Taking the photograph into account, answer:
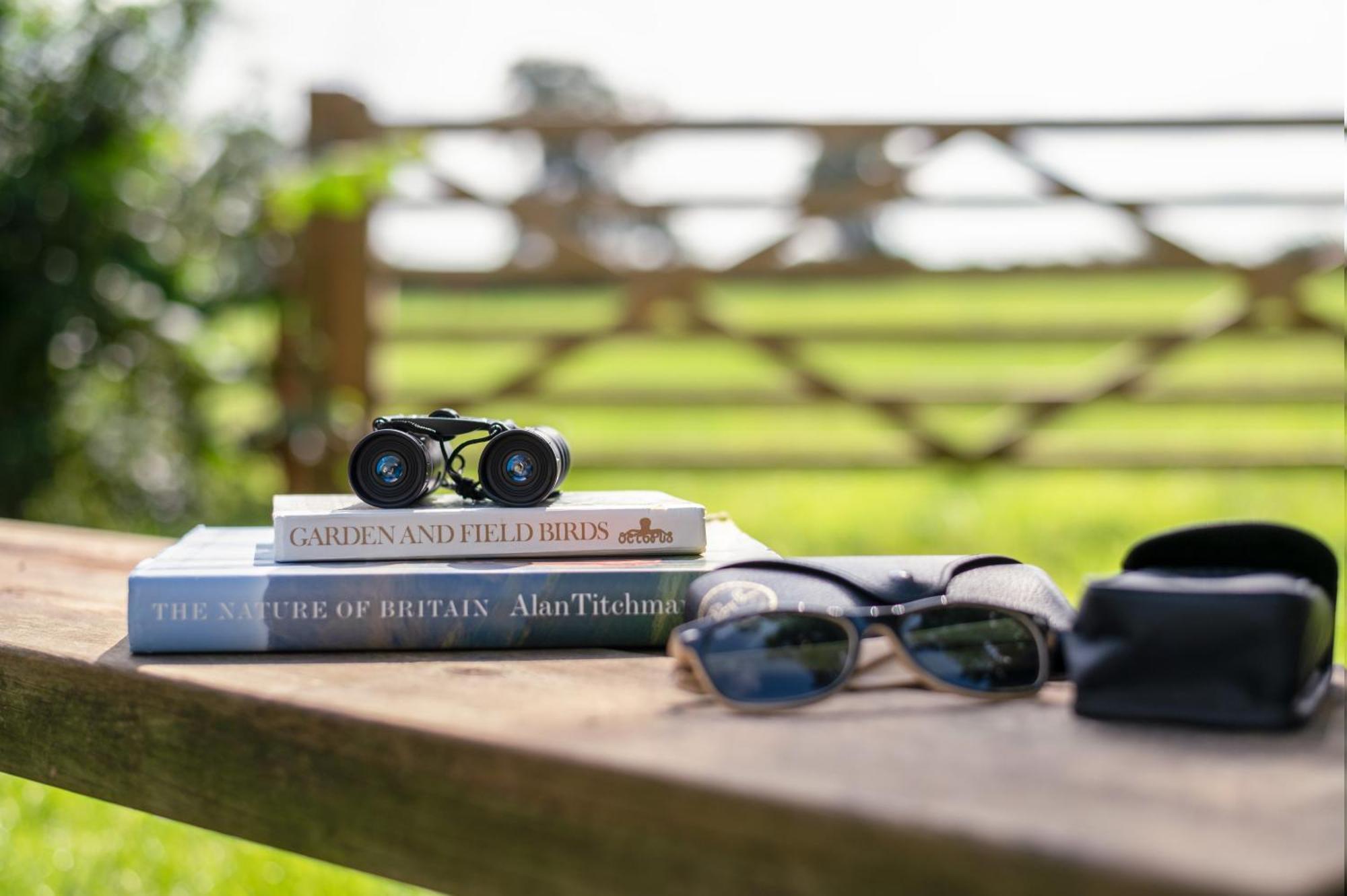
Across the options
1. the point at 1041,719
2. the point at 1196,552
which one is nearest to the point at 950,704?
the point at 1041,719

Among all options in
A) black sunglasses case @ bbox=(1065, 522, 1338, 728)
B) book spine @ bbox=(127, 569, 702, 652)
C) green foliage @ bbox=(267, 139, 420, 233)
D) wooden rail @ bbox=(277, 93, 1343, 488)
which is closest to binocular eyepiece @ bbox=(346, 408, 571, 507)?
book spine @ bbox=(127, 569, 702, 652)

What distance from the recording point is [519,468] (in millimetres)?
939

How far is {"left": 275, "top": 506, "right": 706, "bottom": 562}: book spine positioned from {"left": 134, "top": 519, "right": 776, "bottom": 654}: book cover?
0.02 m

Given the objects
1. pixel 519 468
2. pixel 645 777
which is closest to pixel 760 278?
pixel 519 468

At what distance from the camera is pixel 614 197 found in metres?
4.03

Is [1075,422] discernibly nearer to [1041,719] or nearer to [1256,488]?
[1256,488]

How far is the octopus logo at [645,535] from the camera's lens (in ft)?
2.97

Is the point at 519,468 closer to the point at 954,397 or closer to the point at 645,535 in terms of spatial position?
the point at 645,535

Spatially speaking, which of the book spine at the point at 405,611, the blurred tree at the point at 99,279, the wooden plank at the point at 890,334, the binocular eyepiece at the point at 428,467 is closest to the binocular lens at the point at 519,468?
the binocular eyepiece at the point at 428,467

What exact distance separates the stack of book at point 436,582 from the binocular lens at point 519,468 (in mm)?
22

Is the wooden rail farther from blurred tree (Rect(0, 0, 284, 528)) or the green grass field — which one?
blurred tree (Rect(0, 0, 284, 528))

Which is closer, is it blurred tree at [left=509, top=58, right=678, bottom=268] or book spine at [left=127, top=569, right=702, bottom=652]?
book spine at [left=127, top=569, right=702, bottom=652]

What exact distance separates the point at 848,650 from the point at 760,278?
3512 mm

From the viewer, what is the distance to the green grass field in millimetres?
1728
